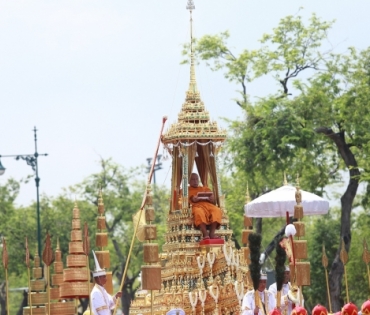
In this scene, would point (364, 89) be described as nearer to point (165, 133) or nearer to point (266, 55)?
point (266, 55)

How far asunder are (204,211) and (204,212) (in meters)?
0.02

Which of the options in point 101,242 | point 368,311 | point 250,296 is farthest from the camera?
point 101,242

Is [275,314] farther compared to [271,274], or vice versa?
[271,274]

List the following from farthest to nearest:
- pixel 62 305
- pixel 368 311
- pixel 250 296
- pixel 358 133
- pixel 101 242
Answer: pixel 358 133 < pixel 101 242 < pixel 62 305 < pixel 250 296 < pixel 368 311

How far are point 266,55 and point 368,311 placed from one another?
68.8 ft

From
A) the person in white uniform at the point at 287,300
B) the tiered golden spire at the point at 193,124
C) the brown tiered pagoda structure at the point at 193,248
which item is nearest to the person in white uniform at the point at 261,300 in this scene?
the person in white uniform at the point at 287,300

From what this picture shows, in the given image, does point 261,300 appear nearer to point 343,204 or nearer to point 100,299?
point 100,299

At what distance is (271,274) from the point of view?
111 feet

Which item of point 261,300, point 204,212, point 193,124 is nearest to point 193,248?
point 204,212

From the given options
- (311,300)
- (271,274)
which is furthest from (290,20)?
(311,300)

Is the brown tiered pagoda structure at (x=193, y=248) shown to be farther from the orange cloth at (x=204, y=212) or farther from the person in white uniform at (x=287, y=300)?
the person in white uniform at (x=287, y=300)

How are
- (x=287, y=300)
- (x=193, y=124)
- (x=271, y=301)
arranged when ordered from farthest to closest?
(x=193, y=124)
(x=271, y=301)
(x=287, y=300)

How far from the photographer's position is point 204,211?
2572cm

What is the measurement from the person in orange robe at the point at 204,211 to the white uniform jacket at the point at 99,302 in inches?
176
